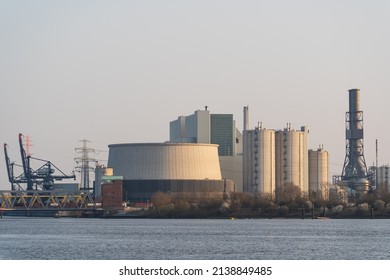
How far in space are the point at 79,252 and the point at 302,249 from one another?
54.8 feet

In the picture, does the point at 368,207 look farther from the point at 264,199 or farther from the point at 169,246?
the point at 169,246

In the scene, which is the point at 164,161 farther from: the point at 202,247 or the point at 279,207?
the point at 202,247

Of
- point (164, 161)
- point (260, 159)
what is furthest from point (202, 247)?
point (260, 159)

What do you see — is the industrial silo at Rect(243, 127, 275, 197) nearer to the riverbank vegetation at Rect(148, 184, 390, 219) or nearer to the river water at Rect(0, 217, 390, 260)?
the riverbank vegetation at Rect(148, 184, 390, 219)

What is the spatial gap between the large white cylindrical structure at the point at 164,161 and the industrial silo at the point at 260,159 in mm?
8594

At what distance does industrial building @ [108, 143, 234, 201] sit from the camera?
620ft

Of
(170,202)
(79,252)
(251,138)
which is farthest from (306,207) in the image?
(79,252)

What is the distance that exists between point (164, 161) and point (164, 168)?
141cm

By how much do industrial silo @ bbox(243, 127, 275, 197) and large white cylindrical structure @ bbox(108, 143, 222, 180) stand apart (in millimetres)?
8594

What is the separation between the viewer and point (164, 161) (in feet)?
623

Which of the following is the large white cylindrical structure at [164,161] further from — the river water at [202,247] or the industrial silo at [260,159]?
the river water at [202,247]

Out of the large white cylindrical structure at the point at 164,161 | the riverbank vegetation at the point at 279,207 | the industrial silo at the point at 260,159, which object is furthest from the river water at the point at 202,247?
the industrial silo at the point at 260,159

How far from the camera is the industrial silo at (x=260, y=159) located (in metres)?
197

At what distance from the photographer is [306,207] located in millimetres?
161875
